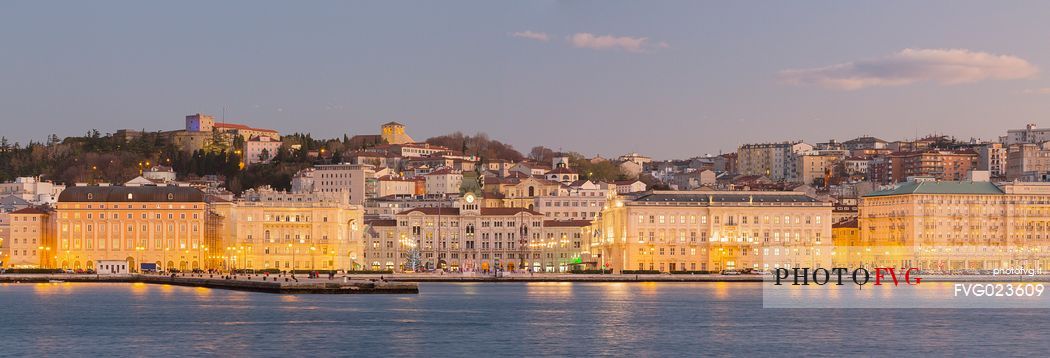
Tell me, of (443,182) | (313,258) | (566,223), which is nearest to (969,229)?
(566,223)

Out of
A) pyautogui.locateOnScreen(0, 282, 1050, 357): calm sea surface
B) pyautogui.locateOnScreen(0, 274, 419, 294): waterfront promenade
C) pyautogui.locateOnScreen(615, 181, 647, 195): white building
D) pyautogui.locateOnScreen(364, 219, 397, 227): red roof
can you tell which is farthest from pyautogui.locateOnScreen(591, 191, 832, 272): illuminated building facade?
pyautogui.locateOnScreen(615, 181, 647, 195): white building

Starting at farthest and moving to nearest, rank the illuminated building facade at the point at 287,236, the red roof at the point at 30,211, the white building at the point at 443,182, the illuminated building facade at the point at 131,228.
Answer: the white building at the point at 443,182, the red roof at the point at 30,211, the illuminated building facade at the point at 287,236, the illuminated building facade at the point at 131,228

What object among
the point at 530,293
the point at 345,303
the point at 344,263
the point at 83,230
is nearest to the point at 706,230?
the point at 344,263

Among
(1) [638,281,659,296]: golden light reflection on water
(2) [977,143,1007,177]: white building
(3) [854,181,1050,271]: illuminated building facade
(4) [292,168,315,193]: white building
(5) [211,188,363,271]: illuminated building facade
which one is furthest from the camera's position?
(2) [977,143,1007,177]: white building

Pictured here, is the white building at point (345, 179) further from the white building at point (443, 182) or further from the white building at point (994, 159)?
the white building at point (994, 159)

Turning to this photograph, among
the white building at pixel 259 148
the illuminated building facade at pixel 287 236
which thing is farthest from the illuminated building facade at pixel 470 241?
the white building at pixel 259 148

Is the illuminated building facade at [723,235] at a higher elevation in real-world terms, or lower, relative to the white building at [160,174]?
lower

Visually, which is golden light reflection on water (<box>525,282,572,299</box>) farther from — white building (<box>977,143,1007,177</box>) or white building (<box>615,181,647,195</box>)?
white building (<box>977,143,1007,177</box>)

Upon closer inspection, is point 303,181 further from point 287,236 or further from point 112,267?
point 112,267
